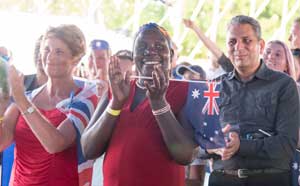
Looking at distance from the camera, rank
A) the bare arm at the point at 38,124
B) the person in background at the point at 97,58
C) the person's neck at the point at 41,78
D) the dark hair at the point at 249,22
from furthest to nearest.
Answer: the person in background at the point at 97,58
the person's neck at the point at 41,78
the dark hair at the point at 249,22
the bare arm at the point at 38,124

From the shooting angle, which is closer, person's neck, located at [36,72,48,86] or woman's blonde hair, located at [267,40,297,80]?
person's neck, located at [36,72,48,86]

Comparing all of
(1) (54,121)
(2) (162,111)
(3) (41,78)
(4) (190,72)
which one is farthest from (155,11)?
(2) (162,111)

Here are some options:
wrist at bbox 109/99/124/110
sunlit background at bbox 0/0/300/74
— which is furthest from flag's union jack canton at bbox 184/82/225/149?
sunlit background at bbox 0/0/300/74

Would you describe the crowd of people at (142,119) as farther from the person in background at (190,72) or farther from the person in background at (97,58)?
the person in background at (190,72)

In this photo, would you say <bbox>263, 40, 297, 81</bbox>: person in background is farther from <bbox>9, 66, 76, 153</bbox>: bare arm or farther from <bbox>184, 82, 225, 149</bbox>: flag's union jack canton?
<bbox>9, 66, 76, 153</bbox>: bare arm

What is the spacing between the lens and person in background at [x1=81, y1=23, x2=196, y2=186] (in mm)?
2553

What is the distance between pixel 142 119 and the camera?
268 centimetres

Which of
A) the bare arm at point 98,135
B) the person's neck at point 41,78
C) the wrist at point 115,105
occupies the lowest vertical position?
the bare arm at point 98,135

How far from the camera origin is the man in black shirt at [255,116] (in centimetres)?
304

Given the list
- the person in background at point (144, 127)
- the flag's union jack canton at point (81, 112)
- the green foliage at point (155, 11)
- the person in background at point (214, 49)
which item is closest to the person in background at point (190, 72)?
the person in background at point (214, 49)

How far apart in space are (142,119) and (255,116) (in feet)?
2.36

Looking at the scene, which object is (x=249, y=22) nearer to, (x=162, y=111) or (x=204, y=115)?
(x=204, y=115)

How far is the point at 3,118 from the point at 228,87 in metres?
1.20

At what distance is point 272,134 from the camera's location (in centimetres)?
308
